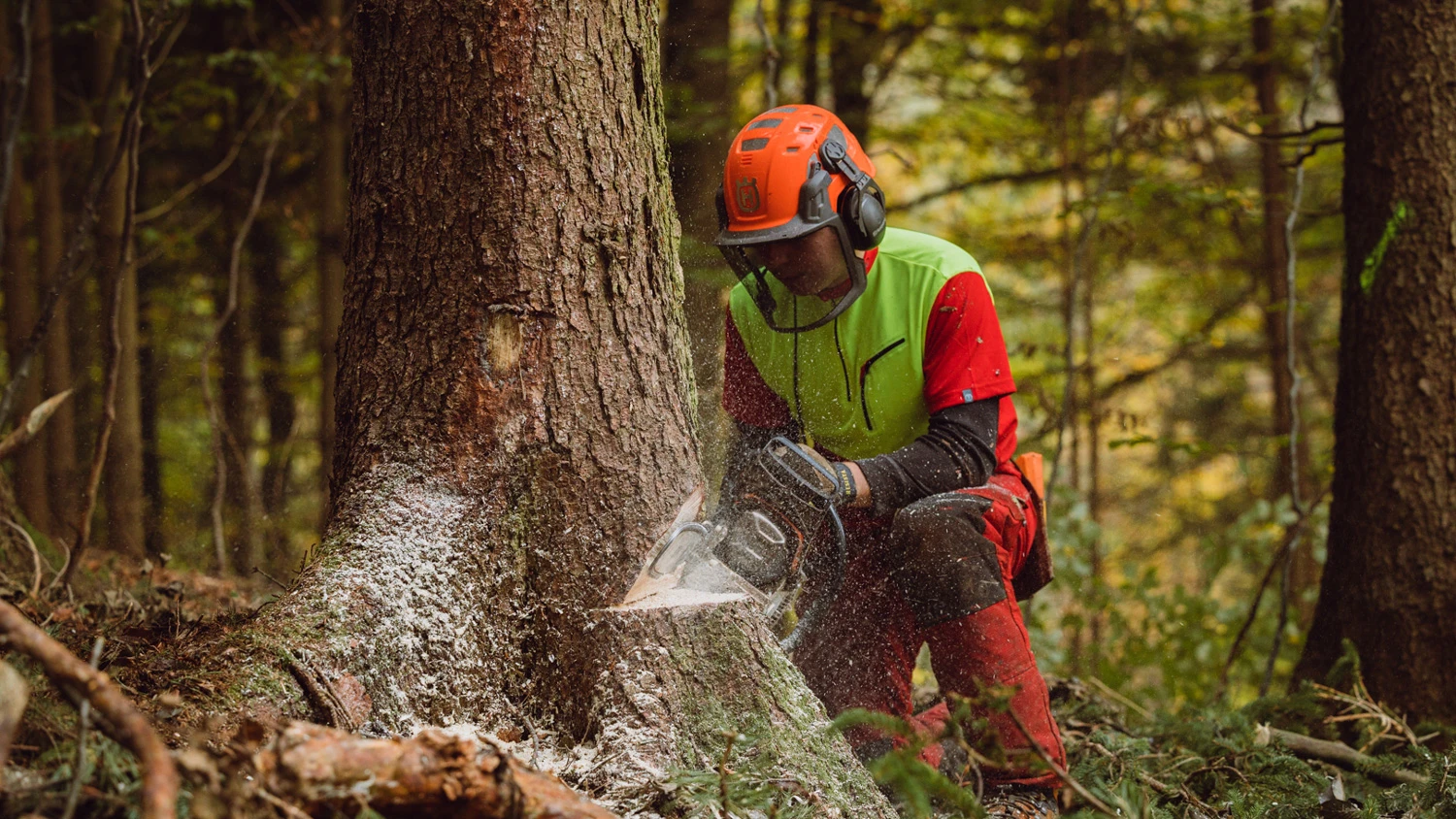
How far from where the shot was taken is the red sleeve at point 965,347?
9.32 feet

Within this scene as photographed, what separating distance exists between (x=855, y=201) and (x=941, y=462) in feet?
2.52

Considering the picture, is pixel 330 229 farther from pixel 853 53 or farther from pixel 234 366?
pixel 853 53

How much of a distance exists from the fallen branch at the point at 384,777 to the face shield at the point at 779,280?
5.58 ft

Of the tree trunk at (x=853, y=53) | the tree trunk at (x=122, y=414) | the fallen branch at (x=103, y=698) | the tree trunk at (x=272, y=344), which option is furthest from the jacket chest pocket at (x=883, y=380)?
the tree trunk at (x=272, y=344)

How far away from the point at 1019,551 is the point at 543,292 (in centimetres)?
165

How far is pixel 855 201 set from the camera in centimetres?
278

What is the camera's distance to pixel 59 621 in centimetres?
237

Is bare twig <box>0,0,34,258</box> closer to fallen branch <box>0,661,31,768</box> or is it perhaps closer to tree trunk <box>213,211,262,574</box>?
fallen branch <box>0,661,31,768</box>

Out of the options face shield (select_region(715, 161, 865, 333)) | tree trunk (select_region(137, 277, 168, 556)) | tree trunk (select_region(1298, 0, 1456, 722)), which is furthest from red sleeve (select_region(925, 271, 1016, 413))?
tree trunk (select_region(137, 277, 168, 556))

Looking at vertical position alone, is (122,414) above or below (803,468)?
below

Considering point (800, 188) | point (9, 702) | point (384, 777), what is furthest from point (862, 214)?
point (9, 702)

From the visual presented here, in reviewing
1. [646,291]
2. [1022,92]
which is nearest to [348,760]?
[646,291]

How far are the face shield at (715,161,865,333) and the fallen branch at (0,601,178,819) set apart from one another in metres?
1.92

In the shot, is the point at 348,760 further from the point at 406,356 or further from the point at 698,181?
the point at 698,181
